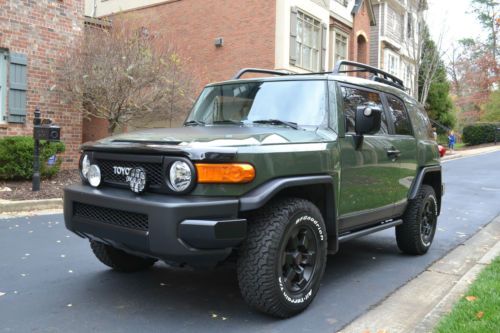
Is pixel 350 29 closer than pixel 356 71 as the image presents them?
No

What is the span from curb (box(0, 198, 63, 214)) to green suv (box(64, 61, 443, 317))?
4.36 metres

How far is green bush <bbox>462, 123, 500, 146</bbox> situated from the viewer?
3562cm

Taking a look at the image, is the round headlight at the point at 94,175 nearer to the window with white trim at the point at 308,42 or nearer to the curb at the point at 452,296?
the curb at the point at 452,296

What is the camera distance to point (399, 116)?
18.4 feet

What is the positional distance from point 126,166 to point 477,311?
9.07 feet

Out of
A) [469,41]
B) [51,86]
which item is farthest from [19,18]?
[469,41]

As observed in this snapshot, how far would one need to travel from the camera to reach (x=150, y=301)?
13.1ft

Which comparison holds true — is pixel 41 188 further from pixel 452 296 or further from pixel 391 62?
pixel 391 62

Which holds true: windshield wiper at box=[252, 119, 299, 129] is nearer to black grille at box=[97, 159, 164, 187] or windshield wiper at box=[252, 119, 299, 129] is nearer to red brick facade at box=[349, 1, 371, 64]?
black grille at box=[97, 159, 164, 187]

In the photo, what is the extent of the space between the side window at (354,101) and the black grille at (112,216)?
2.02 metres

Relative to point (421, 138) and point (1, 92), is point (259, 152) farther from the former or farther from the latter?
point (1, 92)

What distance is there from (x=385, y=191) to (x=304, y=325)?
1.91 metres

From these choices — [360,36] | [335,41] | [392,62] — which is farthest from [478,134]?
[335,41]

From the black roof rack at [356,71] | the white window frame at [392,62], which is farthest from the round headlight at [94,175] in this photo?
the white window frame at [392,62]
